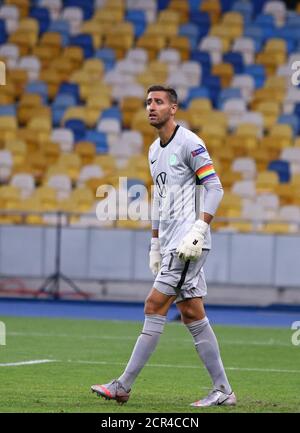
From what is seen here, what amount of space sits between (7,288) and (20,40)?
7930 millimetres

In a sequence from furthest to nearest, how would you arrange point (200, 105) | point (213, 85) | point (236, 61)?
point (236, 61), point (213, 85), point (200, 105)

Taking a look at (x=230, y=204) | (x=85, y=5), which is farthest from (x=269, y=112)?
(x=85, y=5)

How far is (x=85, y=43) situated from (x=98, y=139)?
11.3ft

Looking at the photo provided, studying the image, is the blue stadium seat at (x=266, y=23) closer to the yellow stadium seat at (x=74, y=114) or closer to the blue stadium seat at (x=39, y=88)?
the yellow stadium seat at (x=74, y=114)

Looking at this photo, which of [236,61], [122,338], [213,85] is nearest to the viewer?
[122,338]

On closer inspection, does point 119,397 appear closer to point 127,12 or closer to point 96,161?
point 96,161

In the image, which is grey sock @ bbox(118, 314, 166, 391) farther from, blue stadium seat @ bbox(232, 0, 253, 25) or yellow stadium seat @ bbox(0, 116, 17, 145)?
blue stadium seat @ bbox(232, 0, 253, 25)

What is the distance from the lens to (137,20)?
28.6 meters

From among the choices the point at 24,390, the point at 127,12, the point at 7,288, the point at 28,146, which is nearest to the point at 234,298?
the point at 7,288

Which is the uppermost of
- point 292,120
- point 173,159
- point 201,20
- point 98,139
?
point 201,20

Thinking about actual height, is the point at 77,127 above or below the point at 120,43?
below

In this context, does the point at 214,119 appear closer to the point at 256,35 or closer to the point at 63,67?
the point at 256,35

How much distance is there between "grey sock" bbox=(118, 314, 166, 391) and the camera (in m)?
8.42

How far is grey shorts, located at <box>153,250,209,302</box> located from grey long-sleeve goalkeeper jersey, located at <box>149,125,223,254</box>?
0.13m
